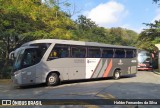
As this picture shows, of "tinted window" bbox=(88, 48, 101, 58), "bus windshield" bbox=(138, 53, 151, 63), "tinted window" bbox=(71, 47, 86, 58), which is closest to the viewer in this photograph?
"tinted window" bbox=(71, 47, 86, 58)

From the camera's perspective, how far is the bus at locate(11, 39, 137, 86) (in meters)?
19.6

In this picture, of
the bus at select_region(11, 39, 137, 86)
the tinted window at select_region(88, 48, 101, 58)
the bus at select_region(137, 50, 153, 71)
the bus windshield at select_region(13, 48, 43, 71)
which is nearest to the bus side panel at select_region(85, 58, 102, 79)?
the bus at select_region(11, 39, 137, 86)

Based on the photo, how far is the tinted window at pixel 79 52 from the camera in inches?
880

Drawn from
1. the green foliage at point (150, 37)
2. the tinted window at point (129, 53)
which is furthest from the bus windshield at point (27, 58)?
the green foliage at point (150, 37)

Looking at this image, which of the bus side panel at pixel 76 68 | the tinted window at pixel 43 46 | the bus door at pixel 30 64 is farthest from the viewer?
the bus side panel at pixel 76 68

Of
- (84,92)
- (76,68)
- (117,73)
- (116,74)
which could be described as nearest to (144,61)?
(117,73)

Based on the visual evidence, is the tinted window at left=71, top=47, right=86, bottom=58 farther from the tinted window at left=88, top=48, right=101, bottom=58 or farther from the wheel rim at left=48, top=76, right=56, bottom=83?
the wheel rim at left=48, top=76, right=56, bottom=83

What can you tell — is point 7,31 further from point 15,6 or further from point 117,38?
point 117,38

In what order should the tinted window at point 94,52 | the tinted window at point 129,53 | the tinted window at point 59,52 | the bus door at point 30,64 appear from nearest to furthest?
the bus door at point 30,64
the tinted window at point 59,52
the tinted window at point 94,52
the tinted window at point 129,53

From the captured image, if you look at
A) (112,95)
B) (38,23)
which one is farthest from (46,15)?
(112,95)

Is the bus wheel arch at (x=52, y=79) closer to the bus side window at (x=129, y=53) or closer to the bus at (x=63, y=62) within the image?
the bus at (x=63, y=62)

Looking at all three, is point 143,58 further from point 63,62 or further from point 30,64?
point 30,64

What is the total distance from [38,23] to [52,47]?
944cm

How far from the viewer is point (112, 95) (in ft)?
49.8
